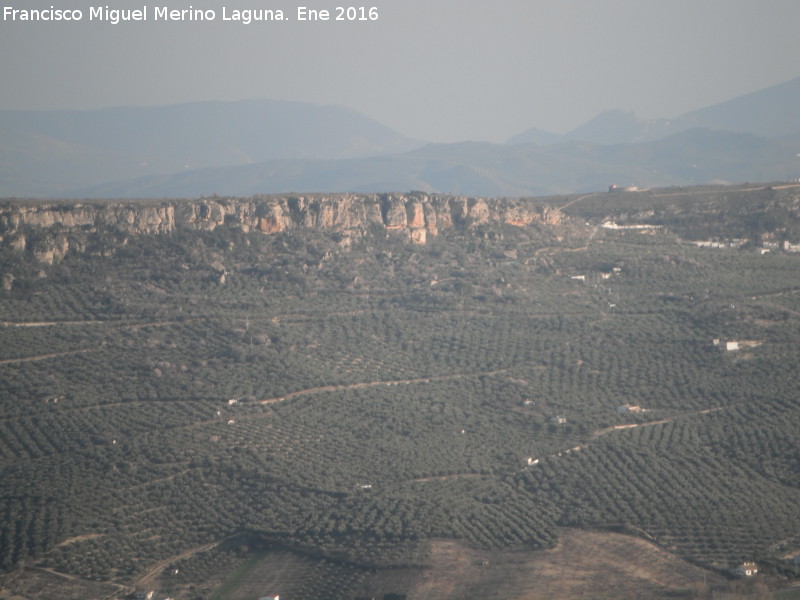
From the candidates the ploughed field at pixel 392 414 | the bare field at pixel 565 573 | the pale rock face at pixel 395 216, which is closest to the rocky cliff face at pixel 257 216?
the pale rock face at pixel 395 216

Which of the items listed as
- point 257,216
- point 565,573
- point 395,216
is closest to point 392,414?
point 565,573

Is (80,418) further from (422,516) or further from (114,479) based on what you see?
(422,516)

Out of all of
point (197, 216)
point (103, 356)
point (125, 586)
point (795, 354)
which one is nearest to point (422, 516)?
point (125, 586)

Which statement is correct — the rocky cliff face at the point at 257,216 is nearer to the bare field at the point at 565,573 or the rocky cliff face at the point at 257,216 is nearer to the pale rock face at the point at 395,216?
the pale rock face at the point at 395,216

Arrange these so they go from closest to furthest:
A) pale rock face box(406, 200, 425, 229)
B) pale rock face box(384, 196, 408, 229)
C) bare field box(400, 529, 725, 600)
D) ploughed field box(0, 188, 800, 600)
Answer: bare field box(400, 529, 725, 600) < ploughed field box(0, 188, 800, 600) < pale rock face box(384, 196, 408, 229) < pale rock face box(406, 200, 425, 229)

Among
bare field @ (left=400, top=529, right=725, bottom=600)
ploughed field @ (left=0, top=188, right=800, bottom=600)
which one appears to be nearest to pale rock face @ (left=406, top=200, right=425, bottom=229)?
ploughed field @ (left=0, top=188, right=800, bottom=600)

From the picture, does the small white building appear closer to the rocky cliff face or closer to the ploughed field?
the ploughed field

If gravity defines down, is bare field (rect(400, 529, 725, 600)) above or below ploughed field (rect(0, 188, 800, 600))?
below
